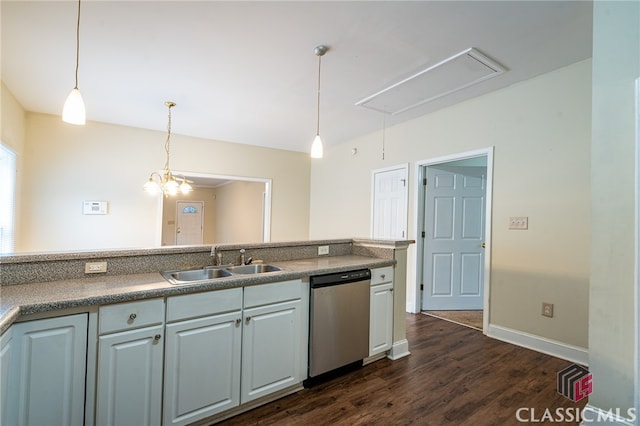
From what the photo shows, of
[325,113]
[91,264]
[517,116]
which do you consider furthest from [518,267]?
[91,264]

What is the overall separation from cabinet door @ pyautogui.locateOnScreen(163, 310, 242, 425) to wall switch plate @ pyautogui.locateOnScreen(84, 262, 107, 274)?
65 cm

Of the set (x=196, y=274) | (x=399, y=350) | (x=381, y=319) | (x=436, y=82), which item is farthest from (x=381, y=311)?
(x=436, y=82)

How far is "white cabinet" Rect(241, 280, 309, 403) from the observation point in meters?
1.88

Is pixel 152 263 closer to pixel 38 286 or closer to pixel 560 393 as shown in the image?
pixel 38 286

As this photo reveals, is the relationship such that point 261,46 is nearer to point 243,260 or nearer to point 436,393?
point 243,260

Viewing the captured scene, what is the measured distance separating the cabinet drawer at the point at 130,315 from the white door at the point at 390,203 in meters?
3.27

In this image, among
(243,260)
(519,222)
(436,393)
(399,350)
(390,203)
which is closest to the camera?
(436,393)

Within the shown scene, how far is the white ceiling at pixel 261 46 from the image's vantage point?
196cm

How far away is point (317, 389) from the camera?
2172 millimetres

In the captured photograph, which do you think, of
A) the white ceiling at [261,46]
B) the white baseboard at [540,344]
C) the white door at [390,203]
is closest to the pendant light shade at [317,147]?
the white ceiling at [261,46]

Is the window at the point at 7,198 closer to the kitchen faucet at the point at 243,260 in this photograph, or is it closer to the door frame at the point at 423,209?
the kitchen faucet at the point at 243,260

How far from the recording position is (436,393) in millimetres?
A: 2143

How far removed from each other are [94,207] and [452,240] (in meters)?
5.13

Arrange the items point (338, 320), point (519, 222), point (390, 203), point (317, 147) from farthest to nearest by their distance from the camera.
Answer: point (390, 203), point (519, 222), point (317, 147), point (338, 320)
